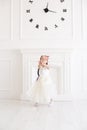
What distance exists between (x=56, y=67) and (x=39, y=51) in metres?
0.50

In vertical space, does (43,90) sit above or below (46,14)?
below

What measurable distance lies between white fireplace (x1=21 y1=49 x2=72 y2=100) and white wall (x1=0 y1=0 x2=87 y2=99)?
161 mm

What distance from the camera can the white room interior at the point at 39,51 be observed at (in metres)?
5.75

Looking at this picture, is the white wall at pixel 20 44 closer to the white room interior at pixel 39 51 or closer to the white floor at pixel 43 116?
the white room interior at pixel 39 51

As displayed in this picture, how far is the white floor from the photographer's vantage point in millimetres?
3508

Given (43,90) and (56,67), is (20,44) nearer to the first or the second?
(56,67)

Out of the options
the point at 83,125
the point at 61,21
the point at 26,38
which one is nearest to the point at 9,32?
the point at 26,38

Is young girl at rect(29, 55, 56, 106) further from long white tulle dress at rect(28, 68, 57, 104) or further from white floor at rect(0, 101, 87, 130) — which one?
white floor at rect(0, 101, 87, 130)

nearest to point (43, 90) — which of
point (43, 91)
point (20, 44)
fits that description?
point (43, 91)

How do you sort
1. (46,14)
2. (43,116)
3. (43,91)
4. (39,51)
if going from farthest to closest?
(46,14)
(39,51)
(43,91)
(43,116)

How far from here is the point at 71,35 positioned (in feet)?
19.3

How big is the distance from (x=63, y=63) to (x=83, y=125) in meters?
2.34

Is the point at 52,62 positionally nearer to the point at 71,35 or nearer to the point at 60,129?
the point at 71,35

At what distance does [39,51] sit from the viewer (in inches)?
227
